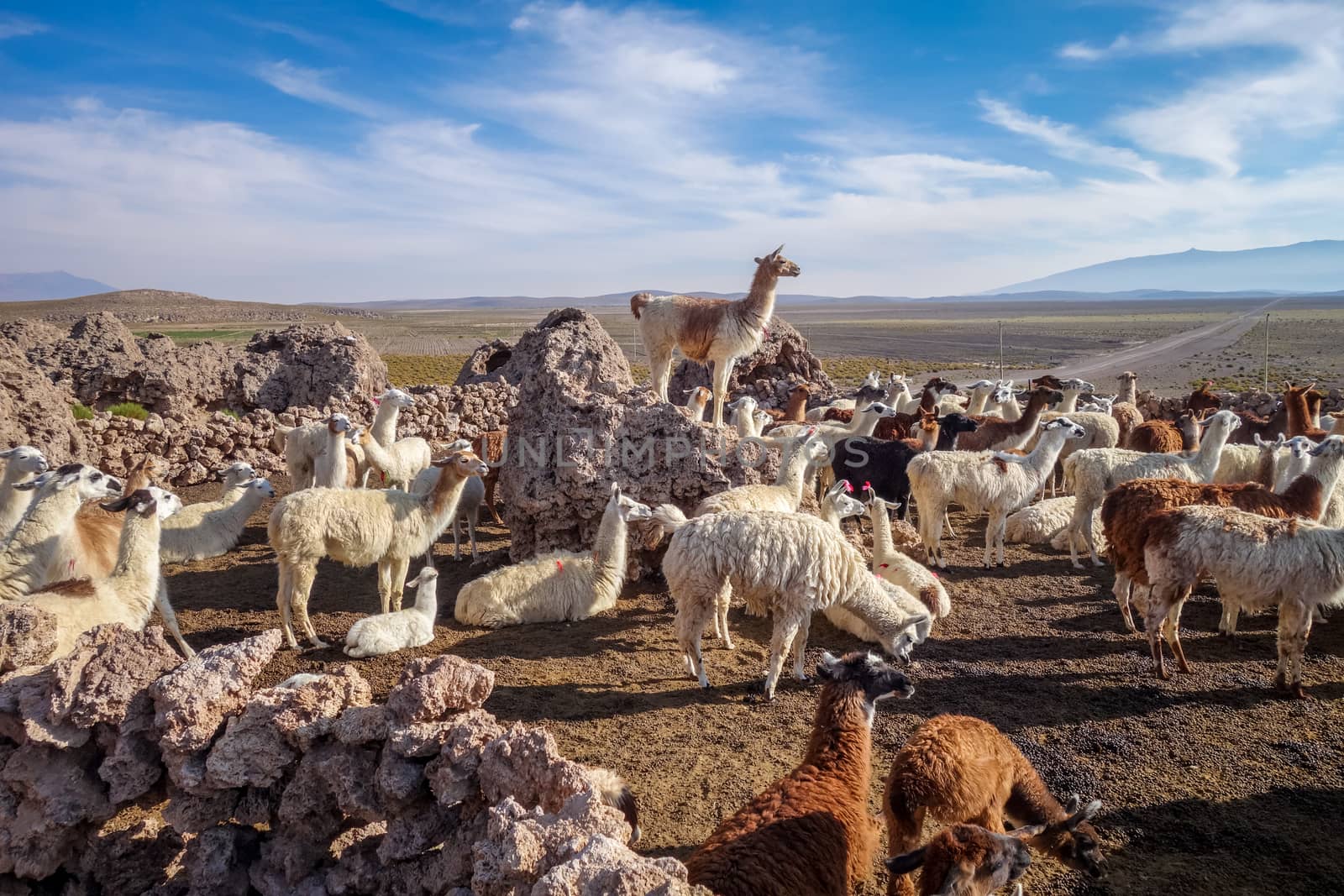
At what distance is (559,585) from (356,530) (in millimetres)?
1957

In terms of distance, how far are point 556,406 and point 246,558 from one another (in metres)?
4.55

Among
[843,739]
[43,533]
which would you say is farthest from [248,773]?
[43,533]

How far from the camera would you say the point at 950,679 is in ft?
21.6

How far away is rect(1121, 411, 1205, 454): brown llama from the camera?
12.2 metres

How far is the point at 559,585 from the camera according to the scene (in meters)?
7.90

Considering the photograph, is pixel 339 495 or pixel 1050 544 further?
pixel 1050 544

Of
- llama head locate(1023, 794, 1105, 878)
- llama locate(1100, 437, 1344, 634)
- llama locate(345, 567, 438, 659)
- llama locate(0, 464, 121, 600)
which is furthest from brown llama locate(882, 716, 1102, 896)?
llama locate(0, 464, 121, 600)

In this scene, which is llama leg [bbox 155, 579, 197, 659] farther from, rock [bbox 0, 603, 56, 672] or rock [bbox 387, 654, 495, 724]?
rock [bbox 387, 654, 495, 724]

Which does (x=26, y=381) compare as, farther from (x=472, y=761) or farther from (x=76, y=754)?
(x=472, y=761)

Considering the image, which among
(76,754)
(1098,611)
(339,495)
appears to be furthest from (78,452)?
(1098,611)

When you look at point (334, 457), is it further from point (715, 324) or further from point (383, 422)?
point (715, 324)

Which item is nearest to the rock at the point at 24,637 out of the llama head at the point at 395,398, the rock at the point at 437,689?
the rock at the point at 437,689

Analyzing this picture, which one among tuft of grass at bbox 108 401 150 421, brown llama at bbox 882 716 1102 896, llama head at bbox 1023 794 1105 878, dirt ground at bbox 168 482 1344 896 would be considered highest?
tuft of grass at bbox 108 401 150 421

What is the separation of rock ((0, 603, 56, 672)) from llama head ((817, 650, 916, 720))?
4.44 metres
